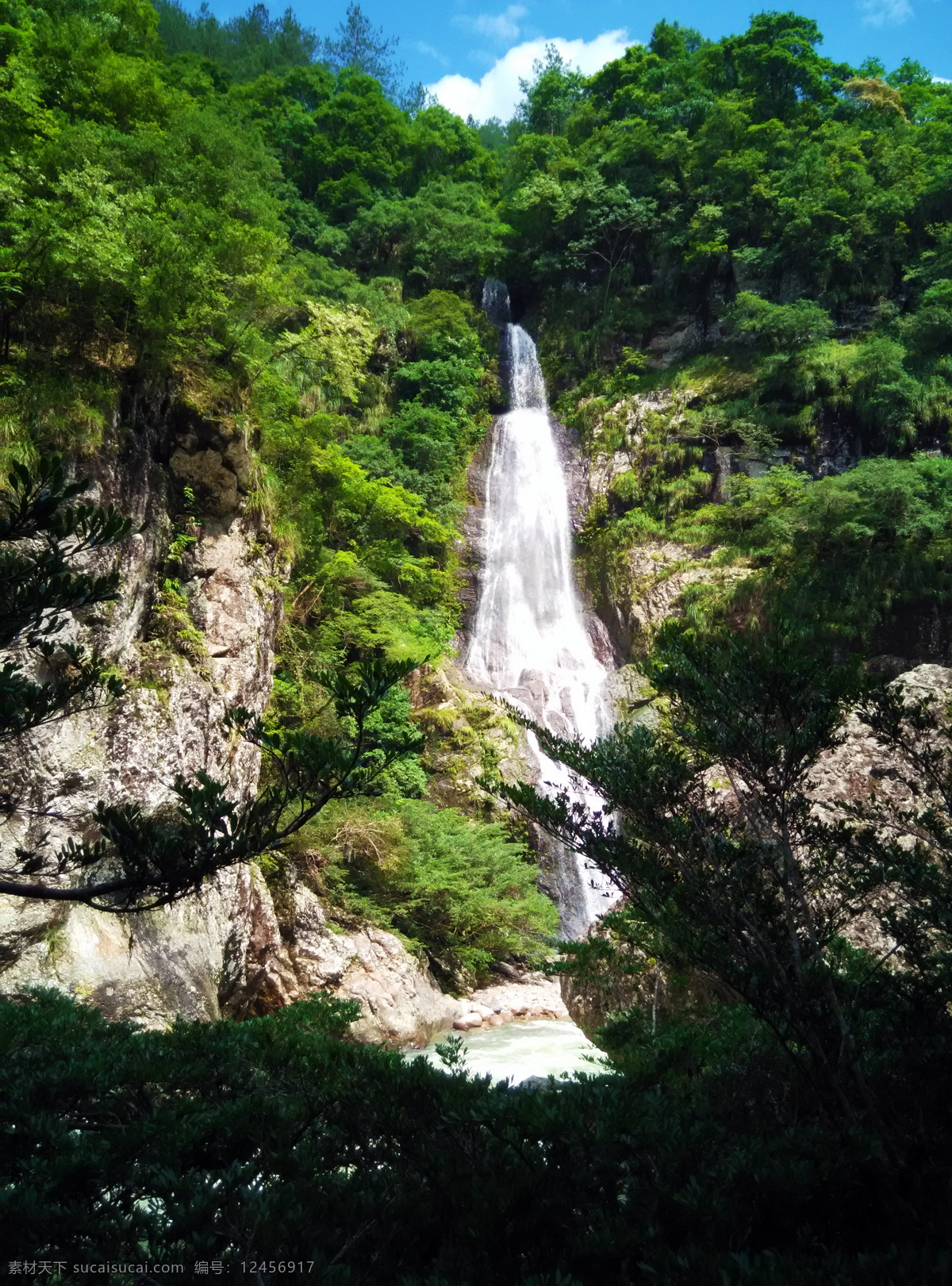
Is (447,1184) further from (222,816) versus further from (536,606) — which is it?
(536,606)

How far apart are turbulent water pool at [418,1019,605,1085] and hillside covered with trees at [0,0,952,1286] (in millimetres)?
1522

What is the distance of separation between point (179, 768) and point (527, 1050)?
6.15 meters

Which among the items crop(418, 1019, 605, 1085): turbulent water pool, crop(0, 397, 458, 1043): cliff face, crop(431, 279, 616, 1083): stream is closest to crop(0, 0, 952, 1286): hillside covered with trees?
crop(0, 397, 458, 1043): cliff face

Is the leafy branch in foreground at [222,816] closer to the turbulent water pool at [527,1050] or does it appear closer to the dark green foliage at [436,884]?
the turbulent water pool at [527,1050]

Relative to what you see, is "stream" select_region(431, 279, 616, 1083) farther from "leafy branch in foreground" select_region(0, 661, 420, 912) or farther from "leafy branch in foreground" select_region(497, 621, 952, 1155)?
"leafy branch in foreground" select_region(0, 661, 420, 912)

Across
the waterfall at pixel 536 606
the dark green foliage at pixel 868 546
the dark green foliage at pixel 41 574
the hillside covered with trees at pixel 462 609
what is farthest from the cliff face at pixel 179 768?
the dark green foliage at pixel 868 546

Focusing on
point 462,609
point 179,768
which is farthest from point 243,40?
point 179,768

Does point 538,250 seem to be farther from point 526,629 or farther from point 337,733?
point 337,733

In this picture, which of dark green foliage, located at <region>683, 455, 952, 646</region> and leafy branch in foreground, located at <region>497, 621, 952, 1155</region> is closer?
leafy branch in foreground, located at <region>497, 621, 952, 1155</region>

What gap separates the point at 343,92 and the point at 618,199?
12732 mm

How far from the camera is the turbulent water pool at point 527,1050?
30.1 feet

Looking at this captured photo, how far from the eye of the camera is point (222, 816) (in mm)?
2949

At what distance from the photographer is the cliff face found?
24.8 feet

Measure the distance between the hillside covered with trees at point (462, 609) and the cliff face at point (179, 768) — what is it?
0.22 metres
